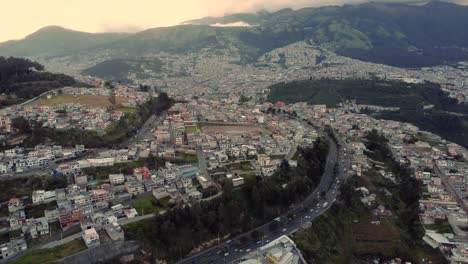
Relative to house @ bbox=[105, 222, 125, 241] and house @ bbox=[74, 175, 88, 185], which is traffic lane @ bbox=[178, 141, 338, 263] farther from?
house @ bbox=[74, 175, 88, 185]

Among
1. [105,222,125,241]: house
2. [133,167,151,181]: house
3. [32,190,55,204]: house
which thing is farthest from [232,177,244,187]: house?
[32,190,55,204]: house

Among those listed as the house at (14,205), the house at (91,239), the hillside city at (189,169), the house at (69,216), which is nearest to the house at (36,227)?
the hillside city at (189,169)

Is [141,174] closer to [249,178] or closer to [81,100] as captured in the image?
[249,178]

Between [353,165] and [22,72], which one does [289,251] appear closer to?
[353,165]

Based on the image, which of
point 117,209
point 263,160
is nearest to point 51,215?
point 117,209

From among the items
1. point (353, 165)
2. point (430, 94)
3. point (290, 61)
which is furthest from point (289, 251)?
point (290, 61)
